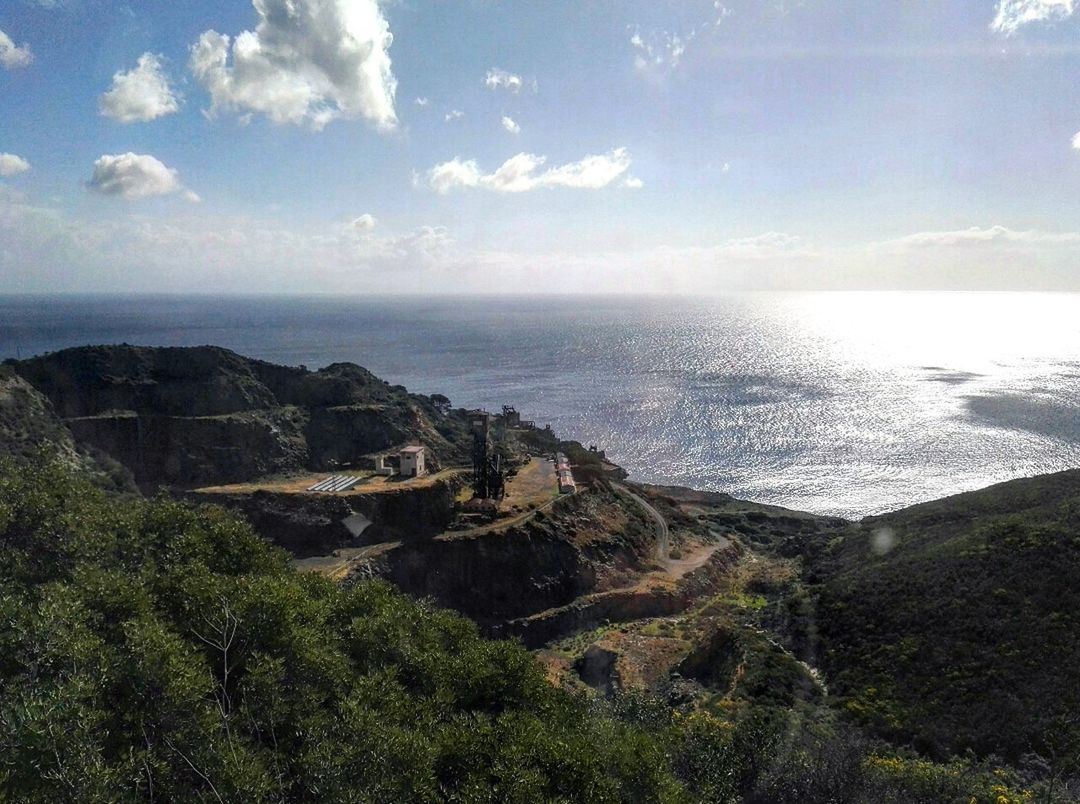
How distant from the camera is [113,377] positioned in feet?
201

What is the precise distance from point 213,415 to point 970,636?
60.0m

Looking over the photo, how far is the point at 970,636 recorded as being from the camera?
2489cm

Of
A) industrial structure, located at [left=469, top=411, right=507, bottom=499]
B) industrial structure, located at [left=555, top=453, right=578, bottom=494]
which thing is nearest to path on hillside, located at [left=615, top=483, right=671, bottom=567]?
industrial structure, located at [left=555, top=453, right=578, bottom=494]

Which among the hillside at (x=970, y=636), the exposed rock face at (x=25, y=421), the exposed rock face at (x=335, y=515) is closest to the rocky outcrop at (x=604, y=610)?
the hillside at (x=970, y=636)

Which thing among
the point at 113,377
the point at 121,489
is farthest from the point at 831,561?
the point at 113,377

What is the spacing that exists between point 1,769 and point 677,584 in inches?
1481

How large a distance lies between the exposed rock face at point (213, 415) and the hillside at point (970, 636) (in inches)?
1340

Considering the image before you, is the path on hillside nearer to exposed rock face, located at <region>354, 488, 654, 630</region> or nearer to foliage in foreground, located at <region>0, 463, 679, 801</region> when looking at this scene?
exposed rock face, located at <region>354, 488, 654, 630</region>

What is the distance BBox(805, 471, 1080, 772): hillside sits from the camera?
20.4m

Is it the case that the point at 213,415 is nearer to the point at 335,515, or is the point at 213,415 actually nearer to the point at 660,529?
the point at 335,515

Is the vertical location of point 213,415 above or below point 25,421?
below

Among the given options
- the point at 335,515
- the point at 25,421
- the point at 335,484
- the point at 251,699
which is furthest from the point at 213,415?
the point at 251,699

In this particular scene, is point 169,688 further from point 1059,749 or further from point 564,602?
point 564,602

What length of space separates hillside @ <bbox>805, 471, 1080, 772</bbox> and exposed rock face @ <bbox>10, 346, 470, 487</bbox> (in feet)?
112
